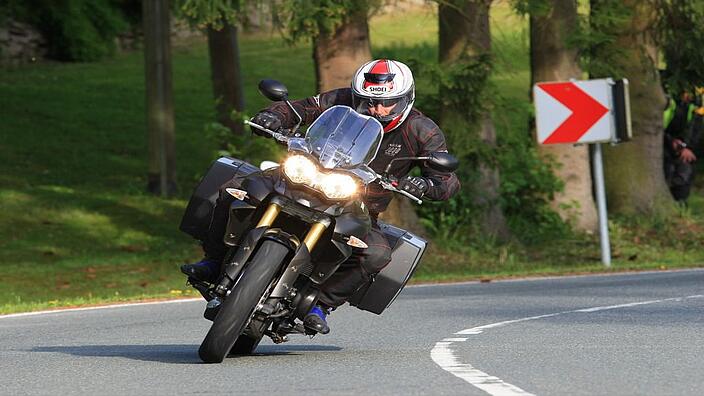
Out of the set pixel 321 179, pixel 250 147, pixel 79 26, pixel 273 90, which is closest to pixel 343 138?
pixel 321 179

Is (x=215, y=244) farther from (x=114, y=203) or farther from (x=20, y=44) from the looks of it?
(x=20, y=44)

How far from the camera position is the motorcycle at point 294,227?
9539 mm

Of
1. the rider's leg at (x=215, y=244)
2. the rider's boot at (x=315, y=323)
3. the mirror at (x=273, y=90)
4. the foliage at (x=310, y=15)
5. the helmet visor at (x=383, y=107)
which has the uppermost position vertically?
the foliage at (x=310, y=15)

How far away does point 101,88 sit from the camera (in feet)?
152

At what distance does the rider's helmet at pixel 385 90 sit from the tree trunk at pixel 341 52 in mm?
12010

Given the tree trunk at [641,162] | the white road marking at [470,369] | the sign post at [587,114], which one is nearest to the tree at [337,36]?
the sign post at [587,114]

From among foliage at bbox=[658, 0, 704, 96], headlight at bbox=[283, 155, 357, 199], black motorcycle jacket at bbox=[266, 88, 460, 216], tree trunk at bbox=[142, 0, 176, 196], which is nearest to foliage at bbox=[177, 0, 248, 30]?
foliage at bbox=[658, 0, 704, 96]

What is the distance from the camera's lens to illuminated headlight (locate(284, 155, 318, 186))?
384 inches

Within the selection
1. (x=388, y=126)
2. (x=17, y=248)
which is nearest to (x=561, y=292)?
(x=388, y=126)

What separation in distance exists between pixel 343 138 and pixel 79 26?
3870cm

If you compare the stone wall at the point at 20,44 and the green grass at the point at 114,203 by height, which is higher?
the stone wall at the point at 20,44

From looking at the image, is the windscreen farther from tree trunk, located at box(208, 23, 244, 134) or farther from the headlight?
tree trunk, located at box(208, 23, 244, 134)

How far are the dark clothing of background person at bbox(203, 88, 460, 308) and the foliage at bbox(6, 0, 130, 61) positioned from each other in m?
33.3

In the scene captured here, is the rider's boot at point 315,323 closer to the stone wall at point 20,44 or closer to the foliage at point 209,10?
the foliage at point 209,10
